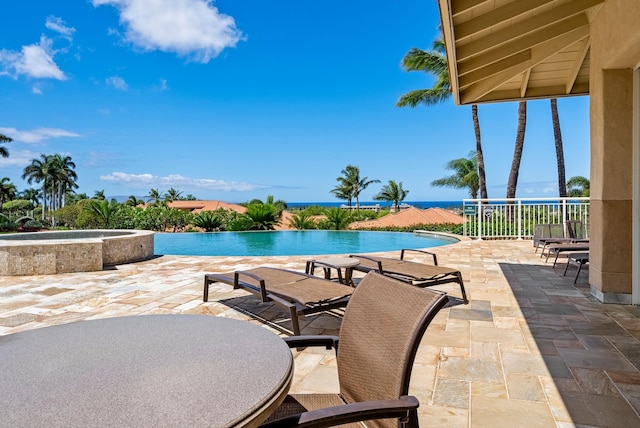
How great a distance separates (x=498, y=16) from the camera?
13.5 ft

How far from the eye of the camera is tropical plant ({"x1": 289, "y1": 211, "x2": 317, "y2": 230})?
1772 centimetres

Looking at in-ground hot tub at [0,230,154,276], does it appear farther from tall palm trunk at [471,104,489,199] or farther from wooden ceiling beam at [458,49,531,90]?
tall palm trunk at [471,104,489,199]

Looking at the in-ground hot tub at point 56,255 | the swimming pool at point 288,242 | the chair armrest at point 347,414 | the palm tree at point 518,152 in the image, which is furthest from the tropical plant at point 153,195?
the chair armrest at point 347,414

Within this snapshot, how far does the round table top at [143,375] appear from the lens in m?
0.92

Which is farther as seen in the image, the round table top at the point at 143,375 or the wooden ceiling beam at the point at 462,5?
the wooden ceiling beam at the point at 462,5

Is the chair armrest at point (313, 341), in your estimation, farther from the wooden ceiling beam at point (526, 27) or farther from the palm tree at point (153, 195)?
the palm tree at point (153, 195)

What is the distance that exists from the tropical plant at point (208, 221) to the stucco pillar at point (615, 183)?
15.6 m

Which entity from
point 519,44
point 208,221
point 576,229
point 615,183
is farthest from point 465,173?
point 615,183

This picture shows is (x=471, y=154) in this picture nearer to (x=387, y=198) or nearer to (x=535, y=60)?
(x=387, y=198)

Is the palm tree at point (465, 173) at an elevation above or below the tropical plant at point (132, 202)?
above

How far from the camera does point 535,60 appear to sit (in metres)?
5.24

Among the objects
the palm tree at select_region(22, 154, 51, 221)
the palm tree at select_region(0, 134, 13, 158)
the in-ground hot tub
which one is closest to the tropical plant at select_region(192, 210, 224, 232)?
the in-ground hot tub

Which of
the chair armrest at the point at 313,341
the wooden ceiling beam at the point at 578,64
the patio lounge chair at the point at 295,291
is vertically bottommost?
the patio lounge chair at the point at 295,291

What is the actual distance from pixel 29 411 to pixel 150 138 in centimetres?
5153
